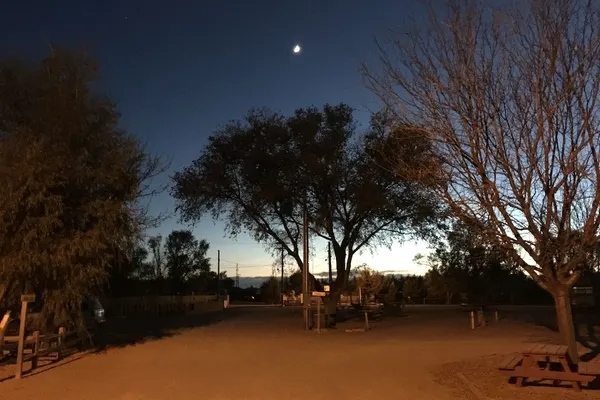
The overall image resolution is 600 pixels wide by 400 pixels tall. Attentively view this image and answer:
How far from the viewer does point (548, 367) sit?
33.6 ft

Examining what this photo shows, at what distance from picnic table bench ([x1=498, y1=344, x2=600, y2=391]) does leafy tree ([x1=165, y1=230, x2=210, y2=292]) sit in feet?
135

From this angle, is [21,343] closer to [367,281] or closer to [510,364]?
[510,364]

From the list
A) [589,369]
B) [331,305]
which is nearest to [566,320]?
[589,369]

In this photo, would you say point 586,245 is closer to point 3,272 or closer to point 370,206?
point 3,272

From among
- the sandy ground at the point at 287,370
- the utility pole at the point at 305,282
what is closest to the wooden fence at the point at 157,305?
the utility pole at the point at 305,282

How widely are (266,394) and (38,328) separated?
7.87 meters

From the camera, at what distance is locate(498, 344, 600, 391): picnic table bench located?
30.6 ft

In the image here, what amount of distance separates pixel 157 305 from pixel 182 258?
13.8 meters

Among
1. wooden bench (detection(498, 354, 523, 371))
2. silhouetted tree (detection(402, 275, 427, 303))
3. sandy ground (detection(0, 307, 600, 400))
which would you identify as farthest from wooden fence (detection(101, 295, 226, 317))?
silhouetted tree (detection(402, 275, 427, 303))

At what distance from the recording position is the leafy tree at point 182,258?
49.9 meters

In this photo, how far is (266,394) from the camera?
9.73 m

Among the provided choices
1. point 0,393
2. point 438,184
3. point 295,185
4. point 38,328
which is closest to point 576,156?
point 438,184

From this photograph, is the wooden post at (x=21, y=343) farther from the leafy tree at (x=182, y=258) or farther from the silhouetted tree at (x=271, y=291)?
the silhouetted tree at (x=271, y=291)

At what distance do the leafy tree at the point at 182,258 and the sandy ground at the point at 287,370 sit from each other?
3055 cm
